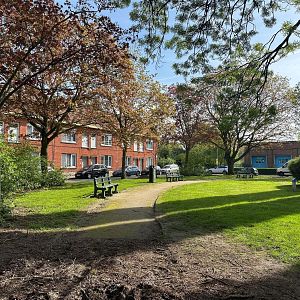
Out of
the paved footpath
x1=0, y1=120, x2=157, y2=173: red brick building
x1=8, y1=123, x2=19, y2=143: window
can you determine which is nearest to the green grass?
the paved footpath

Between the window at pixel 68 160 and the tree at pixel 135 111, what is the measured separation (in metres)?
18.3

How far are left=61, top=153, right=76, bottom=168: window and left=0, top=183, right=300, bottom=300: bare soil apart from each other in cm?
4035

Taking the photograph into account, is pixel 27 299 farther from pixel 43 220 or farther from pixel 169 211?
pixel 169 211

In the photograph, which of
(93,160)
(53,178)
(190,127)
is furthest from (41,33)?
(93,160)

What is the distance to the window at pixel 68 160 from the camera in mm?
48438

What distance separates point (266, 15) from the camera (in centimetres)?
896

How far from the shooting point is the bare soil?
15.8 ft

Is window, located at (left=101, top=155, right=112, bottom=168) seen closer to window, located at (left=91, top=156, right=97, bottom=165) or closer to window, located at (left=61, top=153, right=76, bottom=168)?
window, located at (left=91, top=156, right=97, bottom=165)

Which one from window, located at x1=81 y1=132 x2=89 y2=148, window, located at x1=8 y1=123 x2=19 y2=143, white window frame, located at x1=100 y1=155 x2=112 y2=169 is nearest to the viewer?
window, located at x1=8 y1=123 x2=19 y2=143

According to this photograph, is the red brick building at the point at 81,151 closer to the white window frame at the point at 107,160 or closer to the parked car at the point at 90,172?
the white window frame at the point at 107,160

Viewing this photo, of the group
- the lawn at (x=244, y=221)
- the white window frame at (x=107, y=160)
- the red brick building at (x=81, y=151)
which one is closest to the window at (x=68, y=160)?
the red brick building at (x=81, y=151)

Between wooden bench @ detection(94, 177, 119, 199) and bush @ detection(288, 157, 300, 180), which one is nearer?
wooden bench @ detection(94, 177, 119, 199)

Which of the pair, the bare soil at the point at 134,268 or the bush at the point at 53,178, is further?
the bush at the point at 53,178

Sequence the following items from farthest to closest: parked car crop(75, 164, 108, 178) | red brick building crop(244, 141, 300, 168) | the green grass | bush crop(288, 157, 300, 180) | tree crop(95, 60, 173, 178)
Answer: red brick building crop(244, 141, 300, 168) < parked car crop(75, 164, 108, 178) < tree crop(95, 60, 173, 178) < bush crop(288, 157, 300, 180) < the green grass
